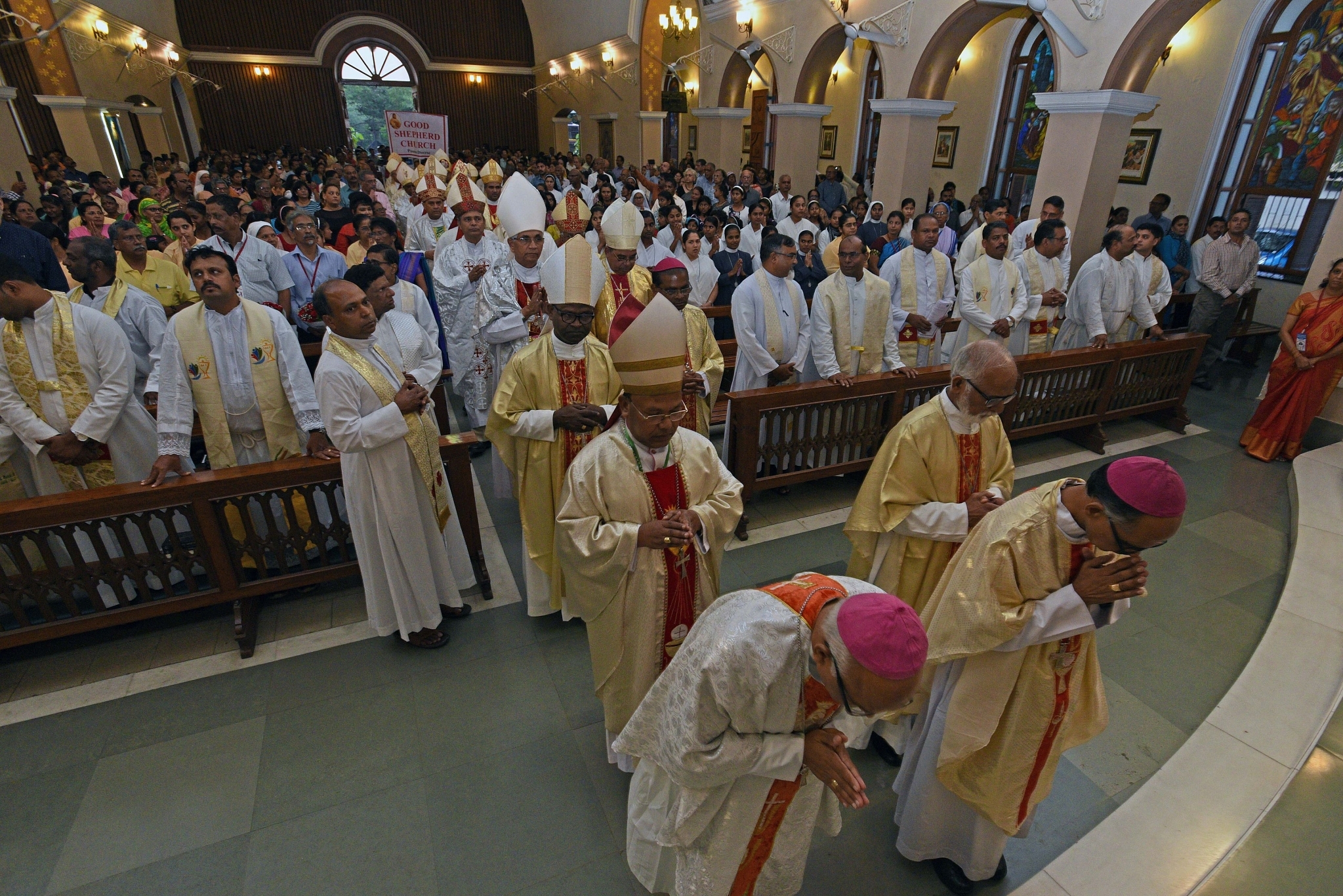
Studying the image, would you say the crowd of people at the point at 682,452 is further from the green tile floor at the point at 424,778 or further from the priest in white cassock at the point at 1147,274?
the green tile floor at the point at 424,778

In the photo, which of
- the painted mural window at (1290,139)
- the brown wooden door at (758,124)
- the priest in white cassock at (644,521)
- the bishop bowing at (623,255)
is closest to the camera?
the priest in white cassock at (644,521)

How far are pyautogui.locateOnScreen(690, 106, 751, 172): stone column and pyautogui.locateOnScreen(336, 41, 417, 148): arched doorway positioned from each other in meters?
13.8

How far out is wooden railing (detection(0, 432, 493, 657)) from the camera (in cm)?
325

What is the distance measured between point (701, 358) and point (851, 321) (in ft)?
5.32

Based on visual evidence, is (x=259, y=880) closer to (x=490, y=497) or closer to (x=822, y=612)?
(x=822, y=612)

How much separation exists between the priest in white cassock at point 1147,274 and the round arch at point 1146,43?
249cm

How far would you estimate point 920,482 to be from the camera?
2.71 m

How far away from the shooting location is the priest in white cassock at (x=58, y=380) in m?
3.51

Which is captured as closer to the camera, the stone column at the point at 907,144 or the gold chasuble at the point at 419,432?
the gold chasuble at the point at 419,432

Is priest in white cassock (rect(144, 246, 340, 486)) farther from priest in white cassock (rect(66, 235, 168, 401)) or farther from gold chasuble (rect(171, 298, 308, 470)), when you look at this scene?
priest in white cassock (rect(66, 235, 168, 401))

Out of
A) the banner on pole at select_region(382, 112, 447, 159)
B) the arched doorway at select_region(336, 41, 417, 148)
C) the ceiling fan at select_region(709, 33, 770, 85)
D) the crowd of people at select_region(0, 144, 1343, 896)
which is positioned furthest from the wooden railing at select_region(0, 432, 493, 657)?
the arched doorway at select_region(336, 41, 417, 148)

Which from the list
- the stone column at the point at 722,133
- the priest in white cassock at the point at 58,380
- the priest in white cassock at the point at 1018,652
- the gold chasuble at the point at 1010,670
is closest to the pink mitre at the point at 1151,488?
the priest in white cassock at the point at 1018,652

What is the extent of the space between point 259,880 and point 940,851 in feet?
8.14

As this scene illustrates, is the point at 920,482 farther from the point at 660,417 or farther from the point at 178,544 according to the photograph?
the point at 178,544
